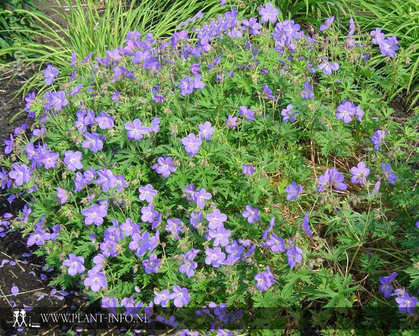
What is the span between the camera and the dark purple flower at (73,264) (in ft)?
8.30

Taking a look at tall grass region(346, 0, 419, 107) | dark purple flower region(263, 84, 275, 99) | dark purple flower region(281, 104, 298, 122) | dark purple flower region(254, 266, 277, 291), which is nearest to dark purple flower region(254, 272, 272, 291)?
dark purple flower region(254, 266, 277, 291)

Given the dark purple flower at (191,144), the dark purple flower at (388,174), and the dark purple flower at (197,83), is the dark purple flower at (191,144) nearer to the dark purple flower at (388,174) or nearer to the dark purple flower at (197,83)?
the dark purple flower at (197,83)

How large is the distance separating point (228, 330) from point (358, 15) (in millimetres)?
2774

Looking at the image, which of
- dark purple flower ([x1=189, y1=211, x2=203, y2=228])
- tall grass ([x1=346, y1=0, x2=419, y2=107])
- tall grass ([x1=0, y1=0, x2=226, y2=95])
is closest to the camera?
dark purple flower ([x1=189, y1=211, x2=203, y2=228])

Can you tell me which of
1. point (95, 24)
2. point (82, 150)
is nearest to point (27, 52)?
point (95, 24)

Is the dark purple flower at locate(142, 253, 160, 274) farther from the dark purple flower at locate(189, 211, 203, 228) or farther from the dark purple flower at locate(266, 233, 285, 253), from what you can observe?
the dark purple flower at locate(266, 233, 285, 253)

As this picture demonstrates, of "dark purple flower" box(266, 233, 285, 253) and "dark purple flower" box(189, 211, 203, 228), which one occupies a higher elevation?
"dark purple flower" box(189, 211, 203, 228)

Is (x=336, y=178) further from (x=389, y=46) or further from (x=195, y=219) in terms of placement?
(x=389, y=46)

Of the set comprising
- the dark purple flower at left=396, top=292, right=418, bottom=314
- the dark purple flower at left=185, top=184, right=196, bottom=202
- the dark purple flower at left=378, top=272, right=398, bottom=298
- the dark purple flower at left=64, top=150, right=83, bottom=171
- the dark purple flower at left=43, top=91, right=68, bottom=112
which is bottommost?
the dark purple flower at left=378, top=272, right=398, bottom=298

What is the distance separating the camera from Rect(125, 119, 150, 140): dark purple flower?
Result: 2.62m

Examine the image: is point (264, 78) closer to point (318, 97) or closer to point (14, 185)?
point (318, 97)

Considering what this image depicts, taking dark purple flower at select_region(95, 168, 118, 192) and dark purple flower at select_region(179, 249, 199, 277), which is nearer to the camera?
dark purple flower at select_region(179, 249, 199, 277)

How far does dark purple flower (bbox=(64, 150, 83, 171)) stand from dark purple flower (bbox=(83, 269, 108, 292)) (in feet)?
1.68

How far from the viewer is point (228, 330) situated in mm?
2543
